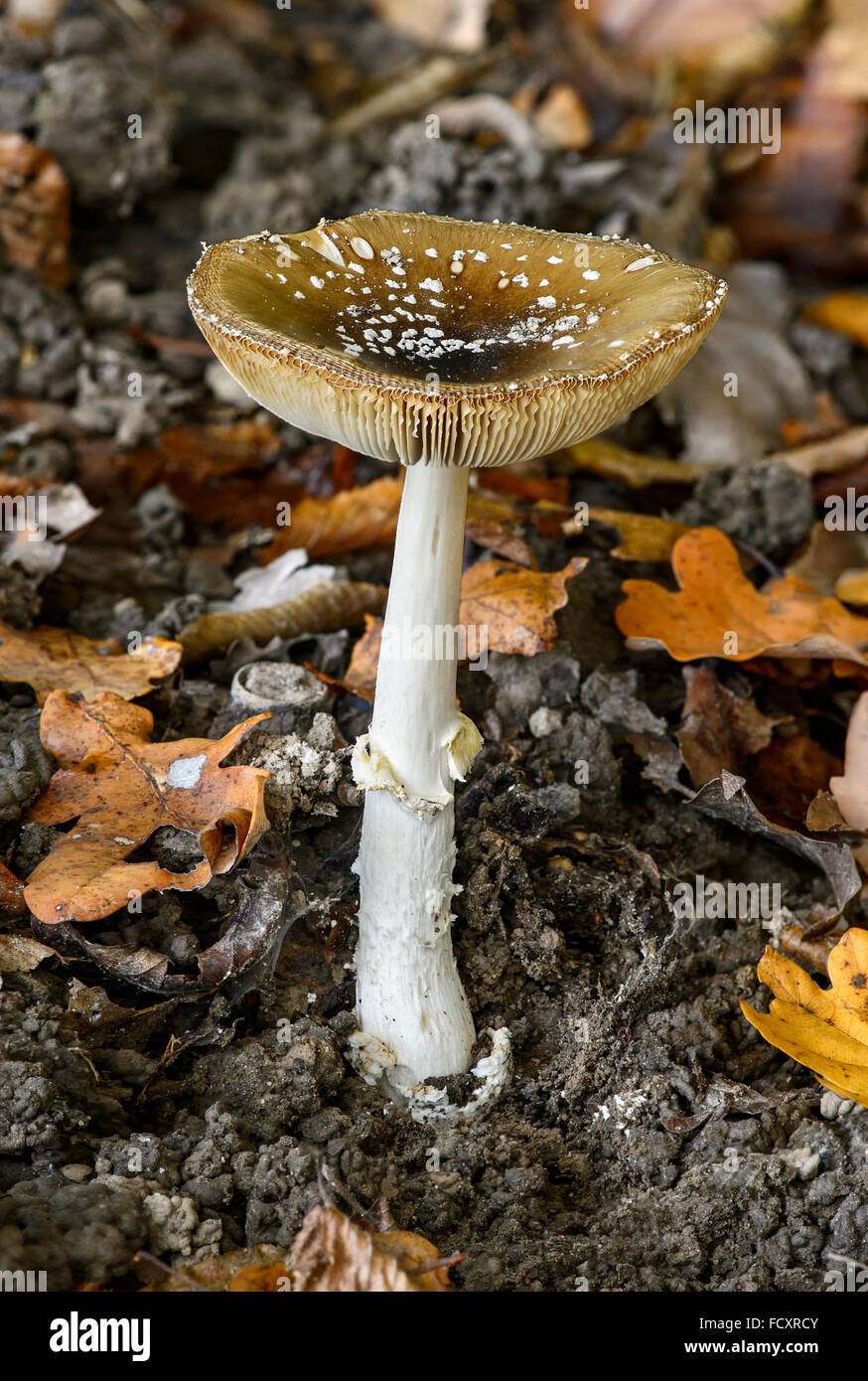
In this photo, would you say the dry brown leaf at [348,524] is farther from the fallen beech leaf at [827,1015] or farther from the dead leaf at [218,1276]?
the dead leaf at [218,1276]

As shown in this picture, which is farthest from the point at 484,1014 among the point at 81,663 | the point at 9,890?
the point at 81,663

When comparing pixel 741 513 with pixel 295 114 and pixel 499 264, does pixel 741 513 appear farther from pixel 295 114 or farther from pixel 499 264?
pixel 295 114

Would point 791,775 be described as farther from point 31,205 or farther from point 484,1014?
point 31,205

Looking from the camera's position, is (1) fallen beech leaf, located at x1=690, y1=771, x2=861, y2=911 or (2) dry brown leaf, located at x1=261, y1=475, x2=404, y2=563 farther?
(2) dry brown leaf, located at x1=261, y1=475, x2=404, y2=563

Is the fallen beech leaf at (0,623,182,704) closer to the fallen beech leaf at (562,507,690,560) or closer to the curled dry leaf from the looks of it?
the curled dry leaf

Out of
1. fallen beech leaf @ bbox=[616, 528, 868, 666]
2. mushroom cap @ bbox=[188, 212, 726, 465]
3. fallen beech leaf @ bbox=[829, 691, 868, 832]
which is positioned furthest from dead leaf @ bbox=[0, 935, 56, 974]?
fallen beech leaf @ bbox=[829, 691, 868, 832]
